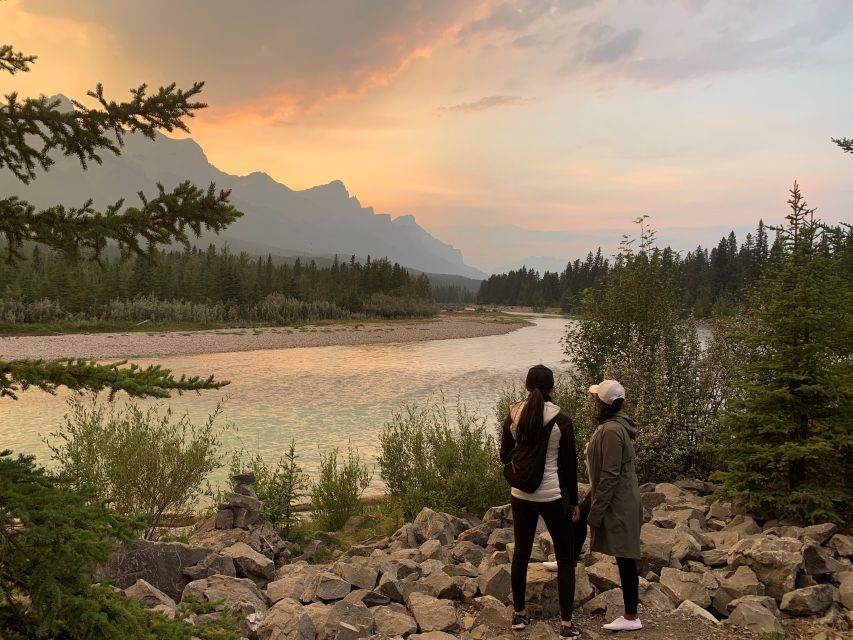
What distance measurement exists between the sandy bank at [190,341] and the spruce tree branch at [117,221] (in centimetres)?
3472

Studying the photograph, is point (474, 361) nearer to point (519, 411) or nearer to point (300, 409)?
point (300, 409)

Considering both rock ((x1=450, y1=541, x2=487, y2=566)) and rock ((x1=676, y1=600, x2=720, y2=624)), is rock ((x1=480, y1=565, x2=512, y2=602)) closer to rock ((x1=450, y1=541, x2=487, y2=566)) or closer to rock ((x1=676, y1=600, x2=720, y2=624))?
rock ((x1=450, y1=541, x2=487, y2=566))

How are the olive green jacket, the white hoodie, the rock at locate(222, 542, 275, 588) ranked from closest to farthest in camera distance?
the white hoodie < the olive green jacket < the rock at locate(222, 542, 275, 588)

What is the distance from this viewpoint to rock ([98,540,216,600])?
704 centimetres

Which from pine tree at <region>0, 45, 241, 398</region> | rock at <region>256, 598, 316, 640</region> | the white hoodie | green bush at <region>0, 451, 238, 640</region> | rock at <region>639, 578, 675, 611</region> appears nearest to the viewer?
green bush at <region>0, 451, 238, 640</region>

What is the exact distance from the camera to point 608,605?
650cm

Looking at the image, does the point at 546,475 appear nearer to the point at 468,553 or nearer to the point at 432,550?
the point at 468,553

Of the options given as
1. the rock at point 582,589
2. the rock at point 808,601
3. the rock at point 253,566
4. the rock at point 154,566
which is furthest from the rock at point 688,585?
the rock at point 154,566

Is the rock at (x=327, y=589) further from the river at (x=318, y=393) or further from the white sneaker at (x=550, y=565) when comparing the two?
the river at (x=318, y=393)

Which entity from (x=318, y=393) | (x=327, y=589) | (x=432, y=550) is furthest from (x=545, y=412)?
(x=318, y=393)

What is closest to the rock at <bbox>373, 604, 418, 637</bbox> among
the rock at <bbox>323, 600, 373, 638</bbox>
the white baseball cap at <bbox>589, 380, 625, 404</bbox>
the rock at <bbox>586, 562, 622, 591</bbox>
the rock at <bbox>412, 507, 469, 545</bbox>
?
the rock at <bbox>323, 600, 373, 638</bbox>

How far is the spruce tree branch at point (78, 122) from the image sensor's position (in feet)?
12.3

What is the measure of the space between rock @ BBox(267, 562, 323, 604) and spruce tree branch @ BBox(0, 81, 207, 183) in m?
5.30

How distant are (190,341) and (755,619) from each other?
5603 centimetres
